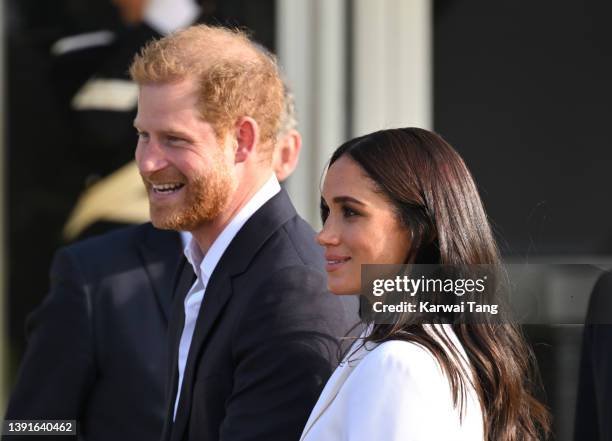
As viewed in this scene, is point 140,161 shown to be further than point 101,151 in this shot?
No

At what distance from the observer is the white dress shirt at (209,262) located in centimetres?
263

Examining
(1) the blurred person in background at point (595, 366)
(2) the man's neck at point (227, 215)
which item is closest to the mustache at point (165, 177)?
(2) the man's neck at point (227, 215)

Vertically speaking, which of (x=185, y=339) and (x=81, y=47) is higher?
(x=81, y=47)

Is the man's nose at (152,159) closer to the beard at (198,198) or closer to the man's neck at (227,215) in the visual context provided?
the beard at (198,198)

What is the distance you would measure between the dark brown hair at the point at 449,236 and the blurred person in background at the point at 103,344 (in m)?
0.90

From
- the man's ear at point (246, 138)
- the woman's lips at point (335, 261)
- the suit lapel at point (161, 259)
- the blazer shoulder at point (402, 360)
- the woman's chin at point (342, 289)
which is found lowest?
the suit lapel at point (161, 259)

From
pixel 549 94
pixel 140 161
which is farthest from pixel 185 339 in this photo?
pixel 549 94

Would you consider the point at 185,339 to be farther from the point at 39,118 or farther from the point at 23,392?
the point at 39,118

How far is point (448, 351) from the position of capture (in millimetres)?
1963

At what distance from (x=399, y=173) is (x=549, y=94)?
314cm

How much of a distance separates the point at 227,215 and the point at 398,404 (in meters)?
0.94

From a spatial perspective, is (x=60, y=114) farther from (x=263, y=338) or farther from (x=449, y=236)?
(x=449, y=236)

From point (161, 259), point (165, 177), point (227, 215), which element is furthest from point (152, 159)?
point (161, 259)

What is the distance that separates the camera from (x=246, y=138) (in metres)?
2.71
